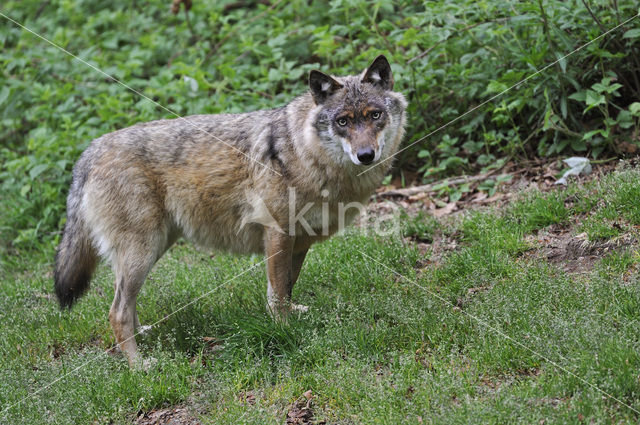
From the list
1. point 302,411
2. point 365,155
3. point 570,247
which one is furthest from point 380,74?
point 302,411

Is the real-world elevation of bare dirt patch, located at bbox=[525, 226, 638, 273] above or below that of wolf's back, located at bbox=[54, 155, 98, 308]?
below

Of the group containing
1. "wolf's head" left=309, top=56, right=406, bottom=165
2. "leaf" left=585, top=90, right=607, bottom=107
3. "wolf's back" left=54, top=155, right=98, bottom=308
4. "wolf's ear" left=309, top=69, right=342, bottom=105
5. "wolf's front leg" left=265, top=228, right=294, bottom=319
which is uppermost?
"wolf's ear" left=309, top=69, right=342, bottom=105

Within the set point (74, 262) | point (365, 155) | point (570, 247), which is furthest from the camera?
point (74, 262)

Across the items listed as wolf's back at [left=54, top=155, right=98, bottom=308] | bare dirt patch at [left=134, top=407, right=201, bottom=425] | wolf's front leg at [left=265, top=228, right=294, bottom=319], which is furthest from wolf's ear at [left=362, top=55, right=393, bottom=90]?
bare dirt patch at [left=134, top=407, right=201, bottom=425]

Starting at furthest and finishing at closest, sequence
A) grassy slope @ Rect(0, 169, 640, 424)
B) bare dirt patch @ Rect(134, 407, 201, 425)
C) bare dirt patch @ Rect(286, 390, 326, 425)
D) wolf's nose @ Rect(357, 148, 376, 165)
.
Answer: wolf's nose @ Rect(357, 148, 376, 165) → bare dirt patch @ Rect(134, 407, 201, 425) → bare dirt patch @ Rect(286, 390, 326, 425) → grassy slope @ Rect(0, 169, 640, 424)

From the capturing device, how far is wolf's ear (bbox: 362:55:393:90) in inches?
196

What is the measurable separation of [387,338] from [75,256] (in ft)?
8.65

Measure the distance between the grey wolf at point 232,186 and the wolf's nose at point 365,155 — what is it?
0.14 metres

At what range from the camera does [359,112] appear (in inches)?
188

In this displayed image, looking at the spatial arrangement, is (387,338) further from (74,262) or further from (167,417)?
(74,262)

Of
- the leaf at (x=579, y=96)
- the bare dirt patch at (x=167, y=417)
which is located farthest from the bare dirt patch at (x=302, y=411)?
the leaf at (x=579, y=96)

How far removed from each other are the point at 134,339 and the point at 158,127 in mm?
1737

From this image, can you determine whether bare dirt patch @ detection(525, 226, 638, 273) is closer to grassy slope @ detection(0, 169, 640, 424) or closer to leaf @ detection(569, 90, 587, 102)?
grassy slope @ detection(0, 169, 640, 424)

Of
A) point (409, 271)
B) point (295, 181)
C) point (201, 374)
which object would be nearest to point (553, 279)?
point (409, 271)
